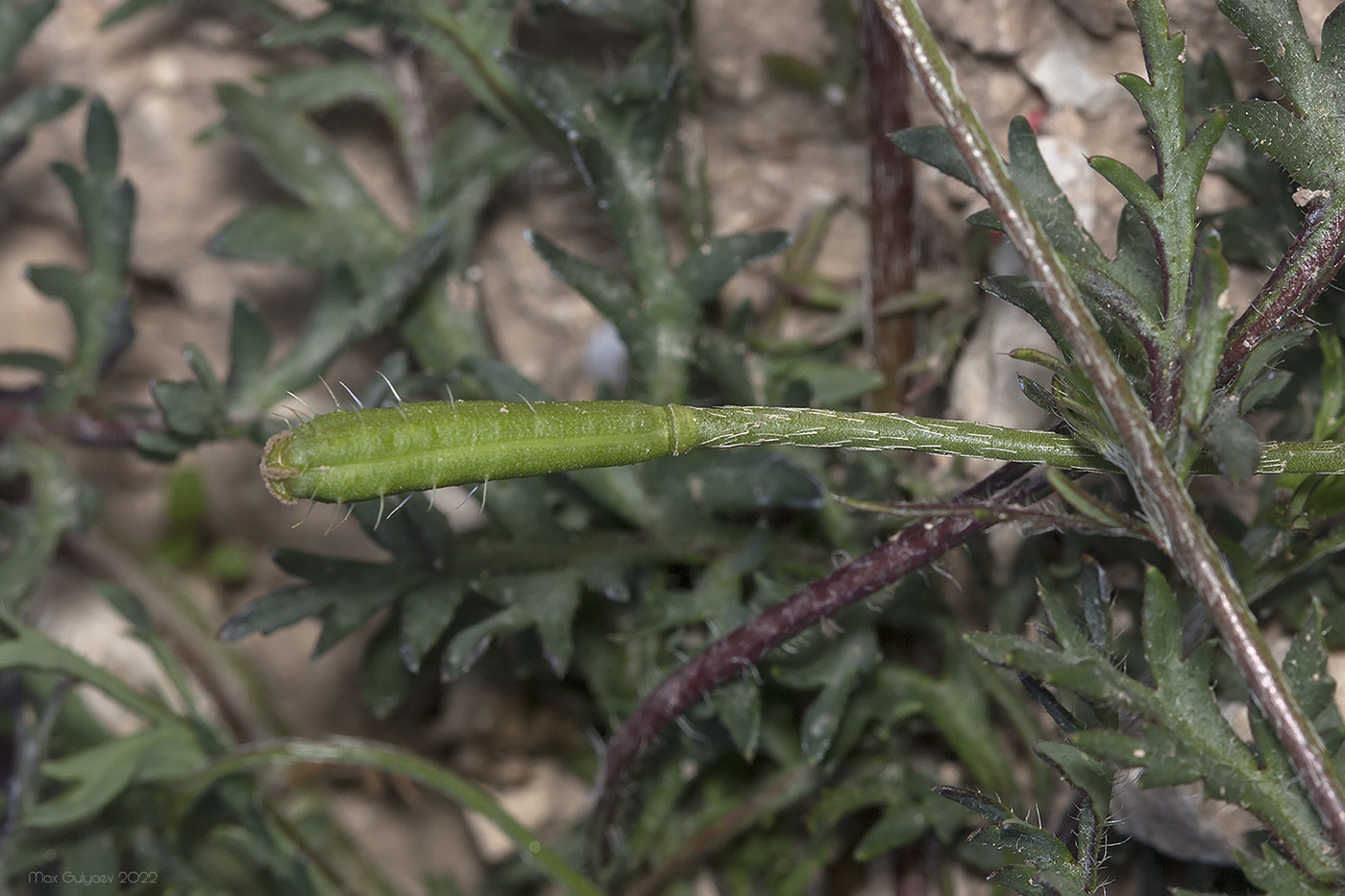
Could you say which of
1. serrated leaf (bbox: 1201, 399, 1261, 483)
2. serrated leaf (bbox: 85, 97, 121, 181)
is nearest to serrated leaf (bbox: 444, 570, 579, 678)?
serrated leaf (bbox: 1201, 399, 1261, 483)

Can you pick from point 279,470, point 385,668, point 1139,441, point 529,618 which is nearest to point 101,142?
point 385,668

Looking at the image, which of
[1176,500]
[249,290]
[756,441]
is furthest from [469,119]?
[1176,500]

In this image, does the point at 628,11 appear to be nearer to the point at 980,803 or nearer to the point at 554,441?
the point at 554,441

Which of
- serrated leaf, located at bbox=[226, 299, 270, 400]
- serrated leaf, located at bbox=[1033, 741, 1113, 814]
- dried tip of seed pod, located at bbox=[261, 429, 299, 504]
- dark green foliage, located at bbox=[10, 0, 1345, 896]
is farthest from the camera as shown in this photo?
serrated leaf, located at bbox=[226, 299, 270, 400]

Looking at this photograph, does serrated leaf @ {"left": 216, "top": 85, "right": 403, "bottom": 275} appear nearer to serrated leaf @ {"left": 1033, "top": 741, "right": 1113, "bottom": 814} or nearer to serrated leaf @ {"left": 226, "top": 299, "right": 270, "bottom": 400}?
serrated leaf @ {"left": 226, "top": 299, "right": 270, "bottom": 400}

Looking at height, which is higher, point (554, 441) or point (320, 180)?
point (554, 441)

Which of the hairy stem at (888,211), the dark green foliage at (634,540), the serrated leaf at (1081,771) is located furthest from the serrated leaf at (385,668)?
the serrated leaf at (1081,771)

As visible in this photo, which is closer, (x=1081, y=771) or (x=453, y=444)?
(x=453, y=444)

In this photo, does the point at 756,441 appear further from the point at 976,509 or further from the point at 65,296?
the point at 65,296
